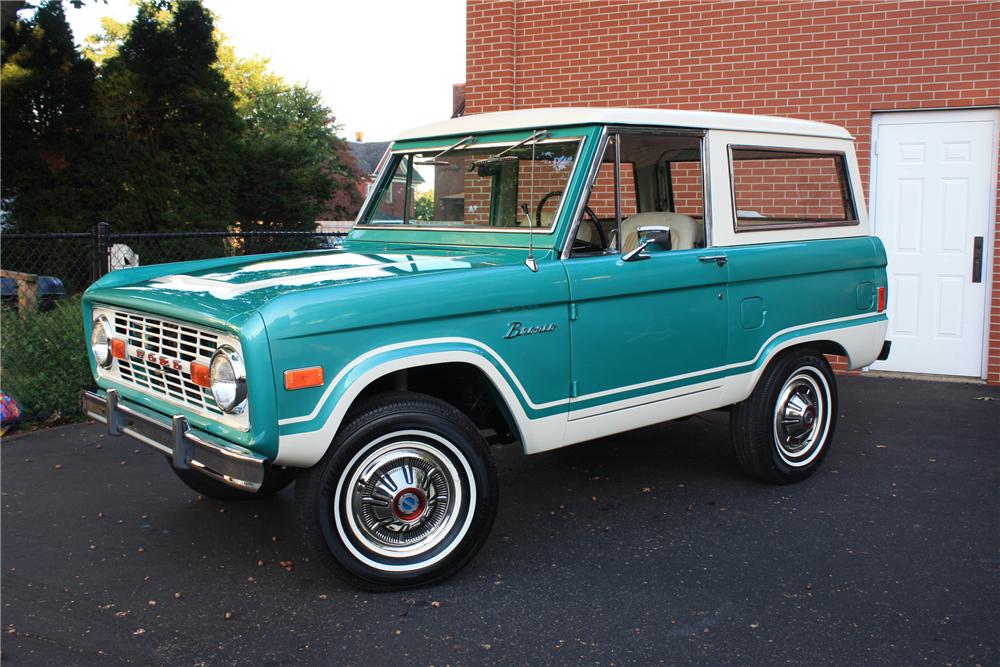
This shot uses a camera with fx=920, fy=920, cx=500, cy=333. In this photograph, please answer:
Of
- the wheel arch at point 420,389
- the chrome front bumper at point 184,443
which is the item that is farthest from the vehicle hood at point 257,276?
the chrome front bumper at point 184,443

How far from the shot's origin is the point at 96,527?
467 centimetres

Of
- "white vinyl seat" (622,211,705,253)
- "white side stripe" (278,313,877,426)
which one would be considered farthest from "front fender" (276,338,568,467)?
"white vinyl seat" (622,211,705,253)

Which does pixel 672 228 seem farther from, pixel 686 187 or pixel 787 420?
pixel 787 420

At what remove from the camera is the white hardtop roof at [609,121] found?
4375 mm

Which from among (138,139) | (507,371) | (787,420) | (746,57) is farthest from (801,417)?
(138,139)

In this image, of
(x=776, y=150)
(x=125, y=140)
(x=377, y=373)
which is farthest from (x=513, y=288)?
(x=125, y=140)

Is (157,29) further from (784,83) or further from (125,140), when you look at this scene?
(784,83)

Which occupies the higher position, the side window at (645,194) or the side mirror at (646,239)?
the side window at (645,194)

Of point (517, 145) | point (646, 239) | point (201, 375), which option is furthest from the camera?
point (517, 145)

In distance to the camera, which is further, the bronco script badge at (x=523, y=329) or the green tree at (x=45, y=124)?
the green tree at (x=45, y=124)

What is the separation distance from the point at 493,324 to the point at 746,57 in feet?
20.0

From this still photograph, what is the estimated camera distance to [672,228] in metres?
4.91

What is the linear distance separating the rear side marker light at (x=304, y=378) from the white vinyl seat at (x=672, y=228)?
187cm

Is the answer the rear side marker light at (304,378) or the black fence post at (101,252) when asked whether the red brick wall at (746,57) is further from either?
the rear side marker light at (304,378)
